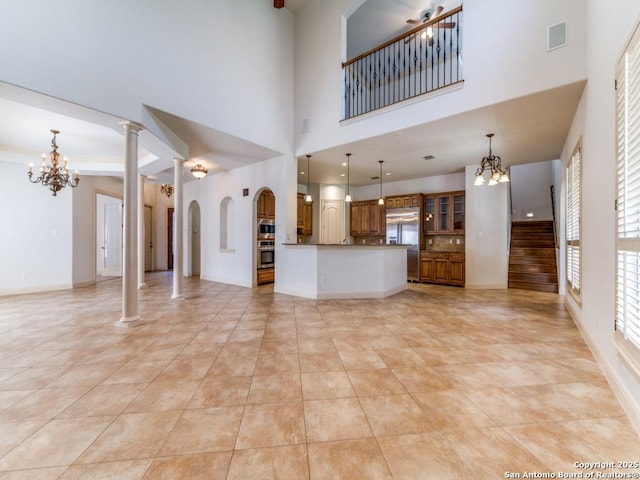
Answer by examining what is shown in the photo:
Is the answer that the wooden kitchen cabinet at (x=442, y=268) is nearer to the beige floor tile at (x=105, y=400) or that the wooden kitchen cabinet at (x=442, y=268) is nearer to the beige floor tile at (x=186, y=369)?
the beige floor tile at (x=186, y=369)

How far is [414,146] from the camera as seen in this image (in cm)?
538

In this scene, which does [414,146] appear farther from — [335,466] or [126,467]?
[126,467]

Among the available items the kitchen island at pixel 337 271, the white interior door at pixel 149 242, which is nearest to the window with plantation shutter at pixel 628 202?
the kitchen island at pixel 337 271

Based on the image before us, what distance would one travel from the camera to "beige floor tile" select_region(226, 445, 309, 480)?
1.31 metres

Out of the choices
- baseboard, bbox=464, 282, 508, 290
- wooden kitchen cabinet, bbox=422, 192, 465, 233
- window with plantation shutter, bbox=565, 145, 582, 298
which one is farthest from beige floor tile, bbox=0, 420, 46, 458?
wooden kitchen cabinet, bbox=422, 192, 465, 233

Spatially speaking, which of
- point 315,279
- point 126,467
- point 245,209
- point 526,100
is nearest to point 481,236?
point 526,100

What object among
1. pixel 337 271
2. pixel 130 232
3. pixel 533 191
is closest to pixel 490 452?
pixel 337 271

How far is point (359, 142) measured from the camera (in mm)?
5141

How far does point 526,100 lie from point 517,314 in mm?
3083

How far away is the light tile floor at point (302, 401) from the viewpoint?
1402mm

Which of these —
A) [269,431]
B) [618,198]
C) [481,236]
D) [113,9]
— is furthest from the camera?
[481,236]

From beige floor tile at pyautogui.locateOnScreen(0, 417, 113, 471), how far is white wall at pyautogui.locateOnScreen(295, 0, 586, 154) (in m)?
4.95

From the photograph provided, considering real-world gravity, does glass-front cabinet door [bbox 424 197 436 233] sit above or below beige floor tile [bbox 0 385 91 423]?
above

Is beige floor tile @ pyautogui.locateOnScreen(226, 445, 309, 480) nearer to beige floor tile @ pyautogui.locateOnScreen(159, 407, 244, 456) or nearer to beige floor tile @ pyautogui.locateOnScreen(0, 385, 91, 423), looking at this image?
beige floor tile @ pyautogui.locateOnScreen(159, 407, 244, 456)
